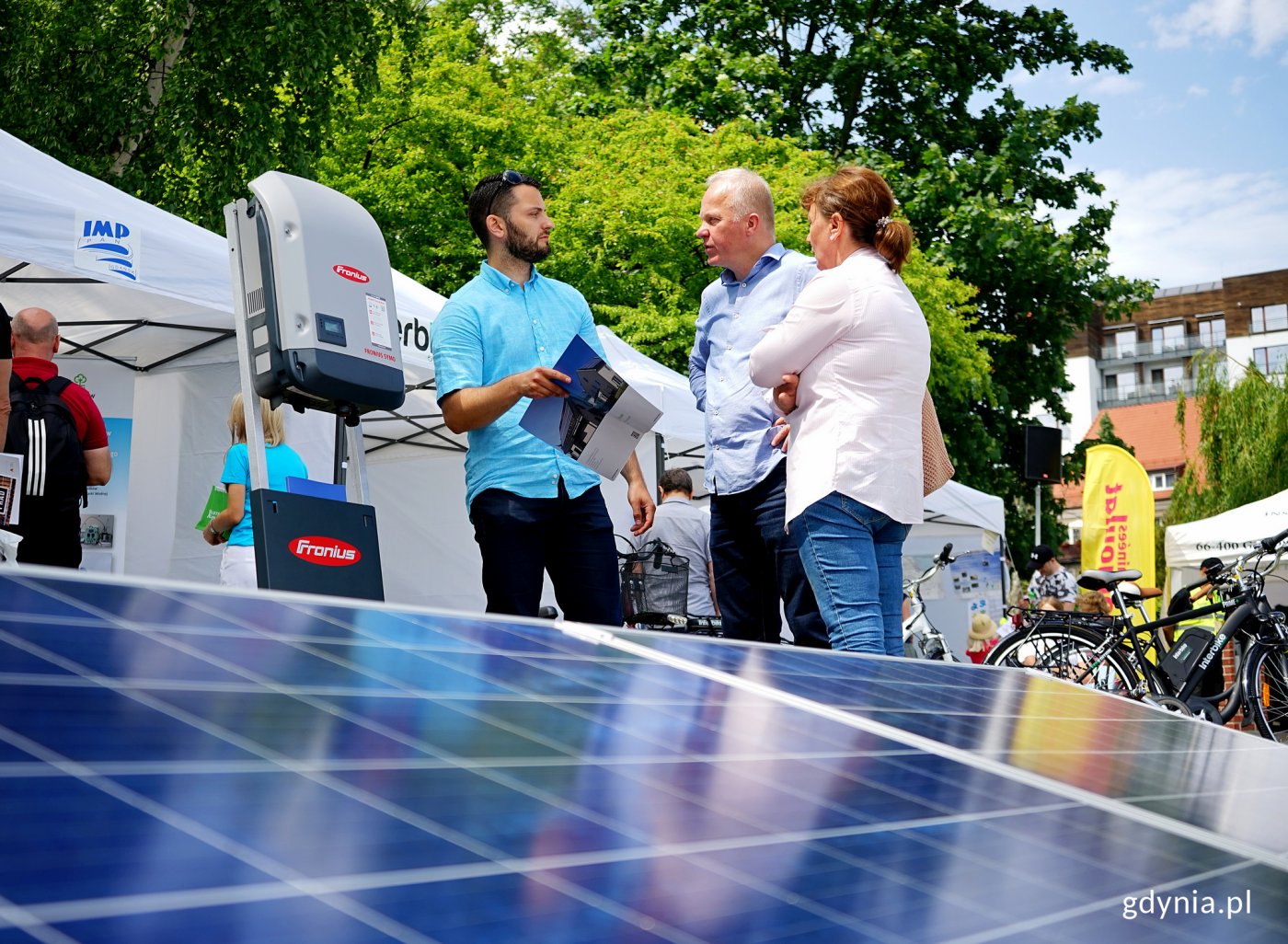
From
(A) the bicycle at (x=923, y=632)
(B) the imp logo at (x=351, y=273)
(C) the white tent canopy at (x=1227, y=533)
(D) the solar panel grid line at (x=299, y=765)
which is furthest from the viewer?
(C) the white tent canopy at (x=1227, y=533)

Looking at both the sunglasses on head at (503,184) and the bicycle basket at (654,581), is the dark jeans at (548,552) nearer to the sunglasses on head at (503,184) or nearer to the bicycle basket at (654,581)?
the sunglasses on head at (503,184)

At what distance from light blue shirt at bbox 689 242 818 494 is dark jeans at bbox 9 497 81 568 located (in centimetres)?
323

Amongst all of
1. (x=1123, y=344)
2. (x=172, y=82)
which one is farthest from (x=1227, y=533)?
(x=1123, y=344)

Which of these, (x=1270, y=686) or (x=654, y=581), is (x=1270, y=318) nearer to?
(x=1270, y=686)

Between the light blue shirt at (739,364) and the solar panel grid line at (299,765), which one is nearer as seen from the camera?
the solar panel grid line at (299,765)

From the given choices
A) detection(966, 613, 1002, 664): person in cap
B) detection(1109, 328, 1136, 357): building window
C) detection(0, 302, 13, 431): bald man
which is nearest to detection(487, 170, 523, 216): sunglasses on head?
detection(0, 302, 13, 431): bald man

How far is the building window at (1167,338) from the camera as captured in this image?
291ft

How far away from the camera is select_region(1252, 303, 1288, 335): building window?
81312 mm

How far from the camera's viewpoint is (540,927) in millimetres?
765

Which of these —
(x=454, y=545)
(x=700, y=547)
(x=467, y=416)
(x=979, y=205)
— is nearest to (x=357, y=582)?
(x=467, y=416)

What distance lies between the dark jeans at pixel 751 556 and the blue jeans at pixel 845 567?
1.50 feet

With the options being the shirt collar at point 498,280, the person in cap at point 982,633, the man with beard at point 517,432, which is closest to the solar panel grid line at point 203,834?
the man with beard at point 517,432

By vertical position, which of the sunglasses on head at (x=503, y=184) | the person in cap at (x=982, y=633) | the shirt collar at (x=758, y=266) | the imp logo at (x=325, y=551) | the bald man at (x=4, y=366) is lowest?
the person in cap at (x=982, y=633)

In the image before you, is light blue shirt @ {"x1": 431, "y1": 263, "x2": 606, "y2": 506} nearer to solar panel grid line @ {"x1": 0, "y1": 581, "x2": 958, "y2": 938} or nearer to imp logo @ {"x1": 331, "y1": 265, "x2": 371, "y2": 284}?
imp logo @ {"x1": 331, "y1": 265, "x2": 371, "y2": 284}
